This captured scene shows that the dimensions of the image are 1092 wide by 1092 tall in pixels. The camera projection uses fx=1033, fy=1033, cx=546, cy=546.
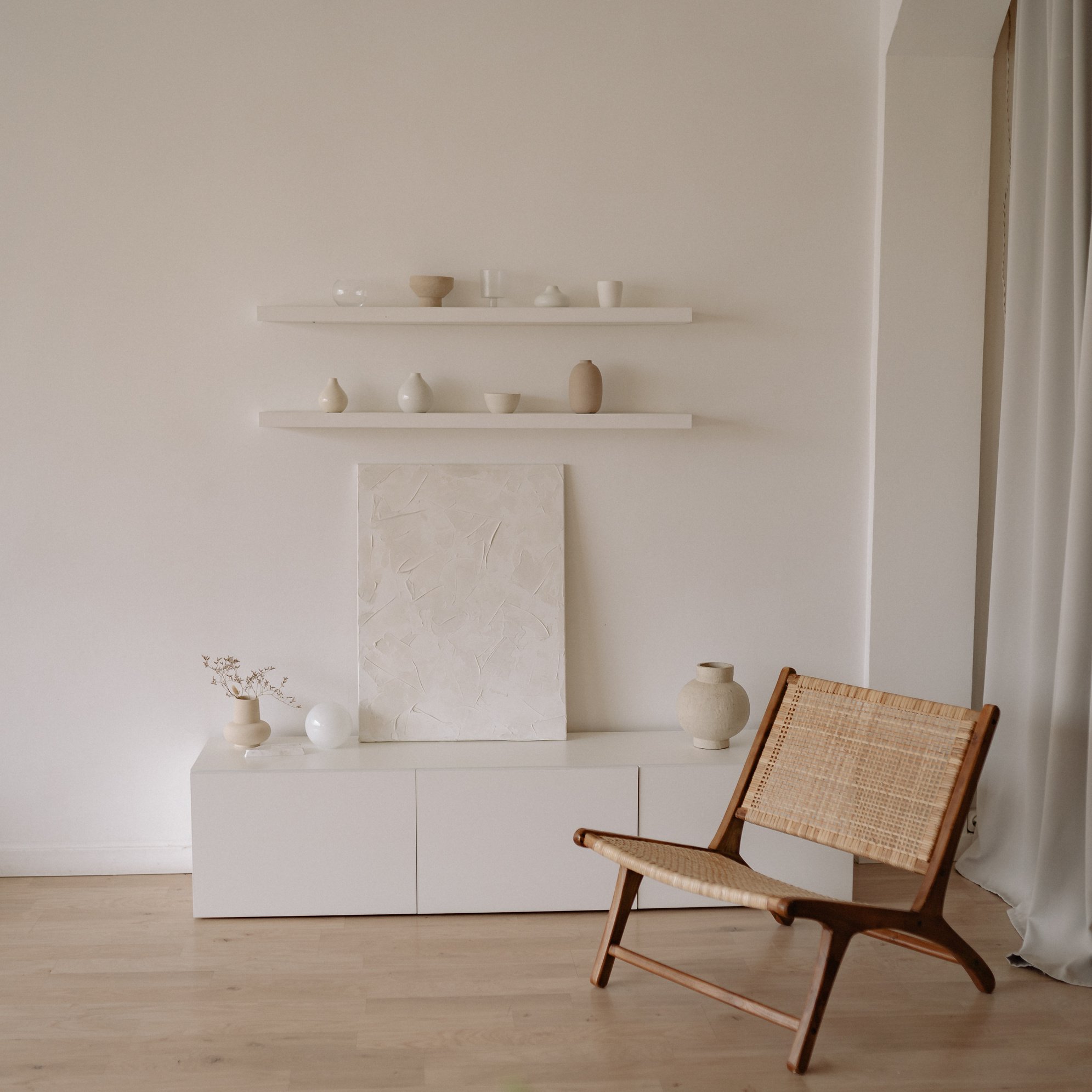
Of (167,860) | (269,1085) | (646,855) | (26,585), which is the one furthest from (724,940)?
(26,585)

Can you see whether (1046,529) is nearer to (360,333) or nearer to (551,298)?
(551,298)

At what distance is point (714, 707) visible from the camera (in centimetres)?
294

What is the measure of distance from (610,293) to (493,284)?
34cm

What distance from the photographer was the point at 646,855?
233cm

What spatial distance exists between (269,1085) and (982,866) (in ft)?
6.90

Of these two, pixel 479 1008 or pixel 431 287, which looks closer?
pixel 479 1008

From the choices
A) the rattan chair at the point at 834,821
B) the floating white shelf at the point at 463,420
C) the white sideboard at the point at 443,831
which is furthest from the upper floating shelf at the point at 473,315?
the white sideboard at the point at 443,831

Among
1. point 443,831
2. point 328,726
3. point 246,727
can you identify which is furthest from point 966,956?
point 246,727

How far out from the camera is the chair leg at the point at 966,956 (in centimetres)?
228

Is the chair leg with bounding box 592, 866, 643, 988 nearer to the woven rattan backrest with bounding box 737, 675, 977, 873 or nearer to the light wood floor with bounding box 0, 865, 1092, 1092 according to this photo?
the light wood floor with bounding box 0, 865, 1092, 1092

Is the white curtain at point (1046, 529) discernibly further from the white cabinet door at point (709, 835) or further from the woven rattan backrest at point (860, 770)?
the white cabinet door at point (709, 835)

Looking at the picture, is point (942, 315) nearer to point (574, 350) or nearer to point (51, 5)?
point (574, 350)

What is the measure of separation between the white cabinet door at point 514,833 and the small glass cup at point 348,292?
1347mm

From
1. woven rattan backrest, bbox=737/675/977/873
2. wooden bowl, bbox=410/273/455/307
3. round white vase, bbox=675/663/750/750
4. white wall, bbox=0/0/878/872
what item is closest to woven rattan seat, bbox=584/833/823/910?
woven rattan backrest, bbox=737/675/977/873
